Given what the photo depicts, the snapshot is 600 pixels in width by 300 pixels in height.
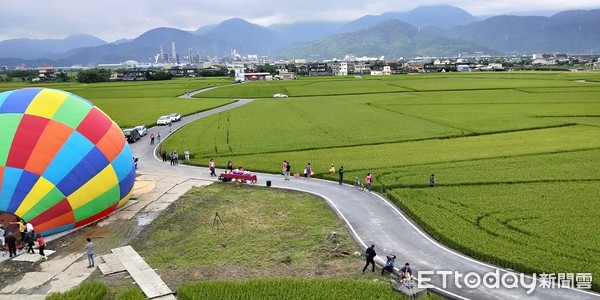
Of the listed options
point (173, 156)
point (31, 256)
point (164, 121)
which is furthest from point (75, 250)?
point (164, 121)

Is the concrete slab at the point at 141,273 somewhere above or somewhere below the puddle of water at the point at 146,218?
below

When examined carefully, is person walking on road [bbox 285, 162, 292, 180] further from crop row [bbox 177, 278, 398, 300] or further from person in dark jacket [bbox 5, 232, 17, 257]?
person in dark jacket [bbox 5, 232, 17, 257]

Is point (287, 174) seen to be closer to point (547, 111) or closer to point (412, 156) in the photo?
point (412, 156)

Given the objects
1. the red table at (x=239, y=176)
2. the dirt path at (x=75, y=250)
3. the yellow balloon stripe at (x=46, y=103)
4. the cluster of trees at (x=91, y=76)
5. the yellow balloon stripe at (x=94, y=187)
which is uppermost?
the cluster of trees at (x=91, y=76)

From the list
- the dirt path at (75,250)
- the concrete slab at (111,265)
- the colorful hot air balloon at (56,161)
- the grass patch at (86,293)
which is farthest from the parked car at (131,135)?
the grass patch at (86,293)

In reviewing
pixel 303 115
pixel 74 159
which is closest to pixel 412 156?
pixel 74 159

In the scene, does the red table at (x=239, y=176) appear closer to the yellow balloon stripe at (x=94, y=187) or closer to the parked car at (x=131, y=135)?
the yellow balloon stripe at (x=94, y=187)

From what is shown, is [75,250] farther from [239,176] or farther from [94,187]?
[239,176]

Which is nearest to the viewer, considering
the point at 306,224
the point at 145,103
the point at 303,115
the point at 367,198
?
the point at 306,224
